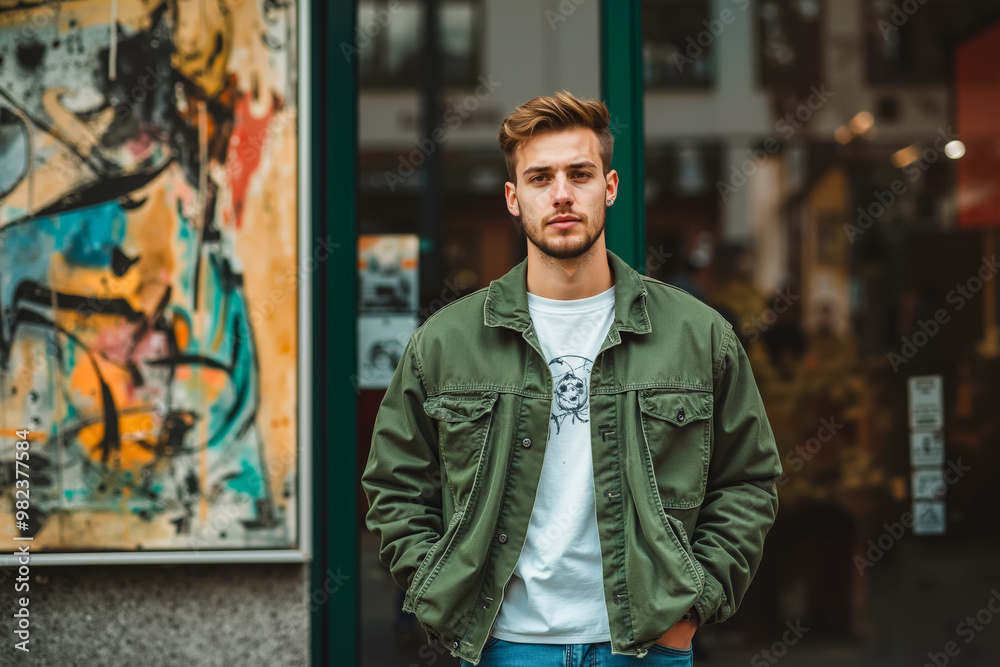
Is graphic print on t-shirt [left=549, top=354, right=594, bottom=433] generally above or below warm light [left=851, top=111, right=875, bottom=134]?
below

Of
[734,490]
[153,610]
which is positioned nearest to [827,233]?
[734,490]

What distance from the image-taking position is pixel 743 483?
234 centimetres

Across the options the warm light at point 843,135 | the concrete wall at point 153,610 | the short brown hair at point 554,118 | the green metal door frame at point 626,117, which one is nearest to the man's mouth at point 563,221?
the short brown hair at point 554,118

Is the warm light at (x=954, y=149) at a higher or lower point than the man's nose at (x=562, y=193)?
higher

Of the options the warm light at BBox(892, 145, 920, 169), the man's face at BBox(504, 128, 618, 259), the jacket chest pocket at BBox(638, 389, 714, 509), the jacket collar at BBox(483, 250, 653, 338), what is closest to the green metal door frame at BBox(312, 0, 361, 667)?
the jacket collar at BBox(483, 250, 653, 338)

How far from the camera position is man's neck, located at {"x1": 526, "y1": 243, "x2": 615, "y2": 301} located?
7.75 ft

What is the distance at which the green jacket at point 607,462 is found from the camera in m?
2.19

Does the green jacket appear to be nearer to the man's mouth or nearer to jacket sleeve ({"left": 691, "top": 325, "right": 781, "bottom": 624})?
jacket sleeve ({"left": 691, "top": 325, "right": 781, "bottom": 624})

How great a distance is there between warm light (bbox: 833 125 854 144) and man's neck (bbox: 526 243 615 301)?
2752 millimetres

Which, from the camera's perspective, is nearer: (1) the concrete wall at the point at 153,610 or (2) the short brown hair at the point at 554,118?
(2) the short brown hair at the point at 554,118

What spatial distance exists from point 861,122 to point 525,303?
3.10 metres

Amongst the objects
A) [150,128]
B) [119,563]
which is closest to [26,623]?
[119,563]

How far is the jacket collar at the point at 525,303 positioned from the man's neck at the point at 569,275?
0.04m

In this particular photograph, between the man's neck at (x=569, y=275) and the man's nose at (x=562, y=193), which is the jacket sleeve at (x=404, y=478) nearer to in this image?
the man's neck at (x=569, y=275)
